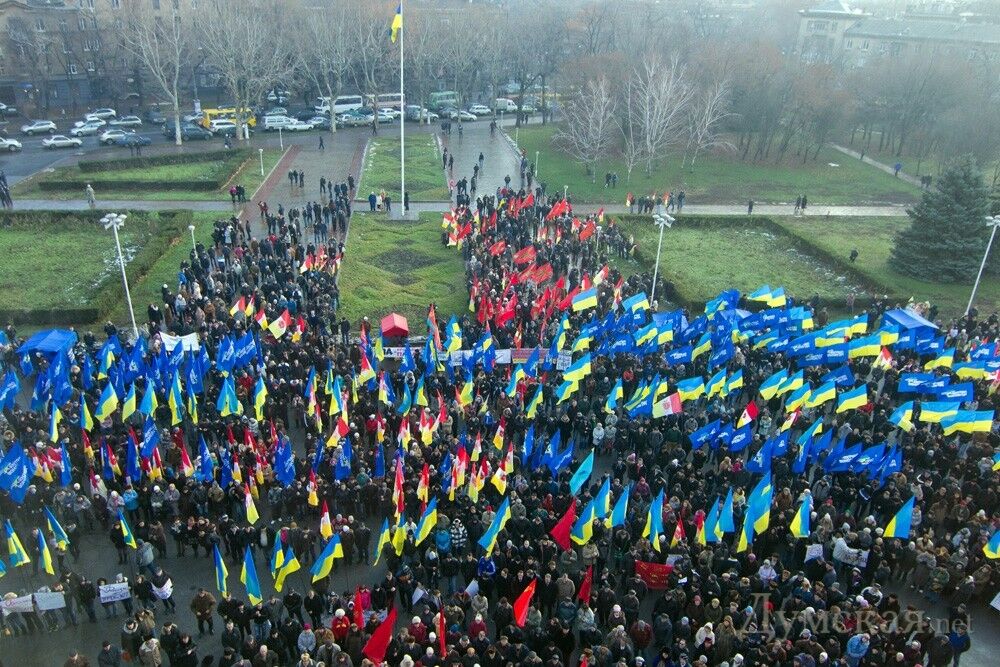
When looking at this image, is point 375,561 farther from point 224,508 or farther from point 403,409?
point 403,409

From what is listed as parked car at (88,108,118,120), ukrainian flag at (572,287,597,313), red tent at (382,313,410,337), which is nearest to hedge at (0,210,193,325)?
red tent at (382,313,410,337)

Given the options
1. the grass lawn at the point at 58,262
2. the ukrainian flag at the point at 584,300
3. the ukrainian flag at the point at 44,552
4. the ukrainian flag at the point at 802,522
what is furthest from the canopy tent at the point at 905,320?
the grass lawn at the point at 58,262

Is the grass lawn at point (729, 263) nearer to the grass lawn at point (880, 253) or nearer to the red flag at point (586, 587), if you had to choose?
the grass lawn at point (880, 253)

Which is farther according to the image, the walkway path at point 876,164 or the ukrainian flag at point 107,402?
the walkway path at point 876,164

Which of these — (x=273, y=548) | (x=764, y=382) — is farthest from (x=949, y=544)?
(x=273, y=548)

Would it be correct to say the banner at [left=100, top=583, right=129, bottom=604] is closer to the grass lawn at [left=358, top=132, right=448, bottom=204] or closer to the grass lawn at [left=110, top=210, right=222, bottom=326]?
the grass lawn at [left=110, top=210, right=222, bottom=326]

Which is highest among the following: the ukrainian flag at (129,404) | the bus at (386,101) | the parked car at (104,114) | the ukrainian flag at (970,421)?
the bus at (386,101)

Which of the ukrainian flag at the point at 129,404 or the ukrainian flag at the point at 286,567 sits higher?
the ukrainian flag at the point at 129,404

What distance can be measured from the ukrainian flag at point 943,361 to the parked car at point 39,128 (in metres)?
60.2

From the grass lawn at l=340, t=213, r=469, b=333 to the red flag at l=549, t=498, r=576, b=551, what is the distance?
43.8 ft

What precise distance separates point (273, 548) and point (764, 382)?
43.4 feet

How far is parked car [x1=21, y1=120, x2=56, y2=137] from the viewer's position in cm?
5653

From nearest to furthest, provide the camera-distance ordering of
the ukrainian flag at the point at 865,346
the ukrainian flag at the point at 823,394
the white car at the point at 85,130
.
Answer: the ukrainian flag at the point at 823,394
the ukrainian flag at the point at 865,346
the white car at the point at 85,130

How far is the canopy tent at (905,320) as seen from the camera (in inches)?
982
